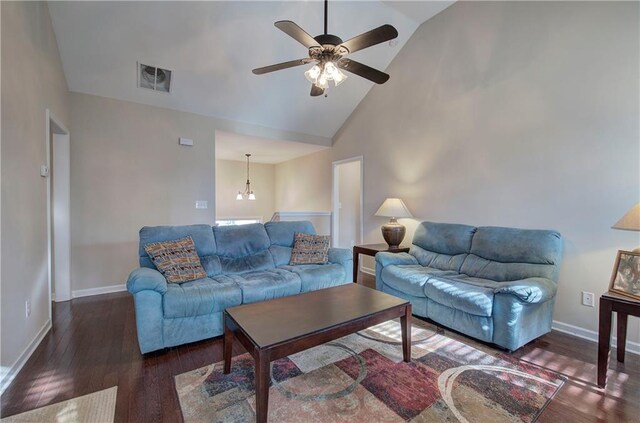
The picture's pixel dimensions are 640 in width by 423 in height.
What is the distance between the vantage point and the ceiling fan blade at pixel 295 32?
6.20 feet

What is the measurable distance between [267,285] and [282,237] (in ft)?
3.37

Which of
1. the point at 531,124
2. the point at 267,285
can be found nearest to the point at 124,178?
the point at 267,285

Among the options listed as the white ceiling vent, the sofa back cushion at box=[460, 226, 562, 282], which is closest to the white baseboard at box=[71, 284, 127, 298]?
the white ceiling vent

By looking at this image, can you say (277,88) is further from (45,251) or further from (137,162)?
(45,251)

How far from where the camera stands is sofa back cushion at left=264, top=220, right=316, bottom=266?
3.57 meters

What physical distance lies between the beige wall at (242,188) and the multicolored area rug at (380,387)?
6.15 meters

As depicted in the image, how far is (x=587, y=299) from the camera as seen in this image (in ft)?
8.74

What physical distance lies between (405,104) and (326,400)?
13.1 feet

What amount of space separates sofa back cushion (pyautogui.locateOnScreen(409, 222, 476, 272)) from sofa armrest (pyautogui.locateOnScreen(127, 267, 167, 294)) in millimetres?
2872

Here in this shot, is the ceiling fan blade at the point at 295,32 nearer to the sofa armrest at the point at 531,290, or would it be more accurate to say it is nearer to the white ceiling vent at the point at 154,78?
the sofa armrest at the point at 531,290

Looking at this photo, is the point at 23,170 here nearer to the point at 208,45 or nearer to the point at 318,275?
the point at 208,45

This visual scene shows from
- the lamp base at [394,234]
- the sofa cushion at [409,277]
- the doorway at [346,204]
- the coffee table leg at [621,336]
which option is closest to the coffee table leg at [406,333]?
the sofa cushion at [409,277]

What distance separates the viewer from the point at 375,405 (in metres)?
1.72

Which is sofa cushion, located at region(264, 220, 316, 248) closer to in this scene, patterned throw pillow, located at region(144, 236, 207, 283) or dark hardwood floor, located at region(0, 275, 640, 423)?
patterned throw pillow, located at region(144, 236, 207, 283)
